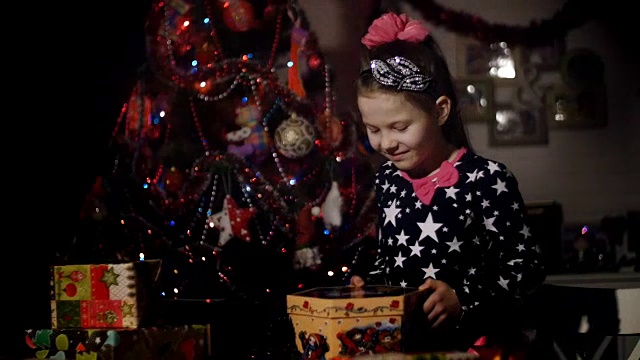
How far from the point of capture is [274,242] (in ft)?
10.6

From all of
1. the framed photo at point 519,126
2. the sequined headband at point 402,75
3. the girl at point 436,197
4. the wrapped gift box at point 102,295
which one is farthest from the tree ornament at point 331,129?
the wrapped gift box at point 102,295

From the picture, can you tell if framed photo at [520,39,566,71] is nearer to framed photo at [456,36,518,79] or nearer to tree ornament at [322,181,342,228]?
framed photo at [456,36,518,79]

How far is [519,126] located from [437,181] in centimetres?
35

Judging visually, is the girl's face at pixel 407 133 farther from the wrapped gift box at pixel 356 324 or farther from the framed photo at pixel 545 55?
the wrapped gift box at pixel 356 324

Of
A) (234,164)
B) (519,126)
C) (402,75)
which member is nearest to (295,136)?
(234,164)

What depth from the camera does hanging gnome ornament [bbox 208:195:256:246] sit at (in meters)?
3.25

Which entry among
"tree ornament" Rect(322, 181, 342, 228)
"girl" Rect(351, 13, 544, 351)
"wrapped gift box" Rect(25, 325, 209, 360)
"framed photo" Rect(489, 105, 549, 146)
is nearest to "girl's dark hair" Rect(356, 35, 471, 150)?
"girl" Rect(351, 13, 544, 351)

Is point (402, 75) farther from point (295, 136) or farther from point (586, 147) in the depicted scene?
point (586, 147)

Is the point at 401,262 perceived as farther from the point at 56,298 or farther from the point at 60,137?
the point at 60,137

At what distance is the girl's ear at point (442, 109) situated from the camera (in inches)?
115

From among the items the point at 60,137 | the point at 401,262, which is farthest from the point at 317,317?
the point at 60,137

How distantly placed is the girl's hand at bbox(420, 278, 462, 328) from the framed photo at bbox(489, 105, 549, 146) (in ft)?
2.04

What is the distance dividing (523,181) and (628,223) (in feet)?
1.17

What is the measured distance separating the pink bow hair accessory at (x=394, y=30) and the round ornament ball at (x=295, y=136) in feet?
1.15
